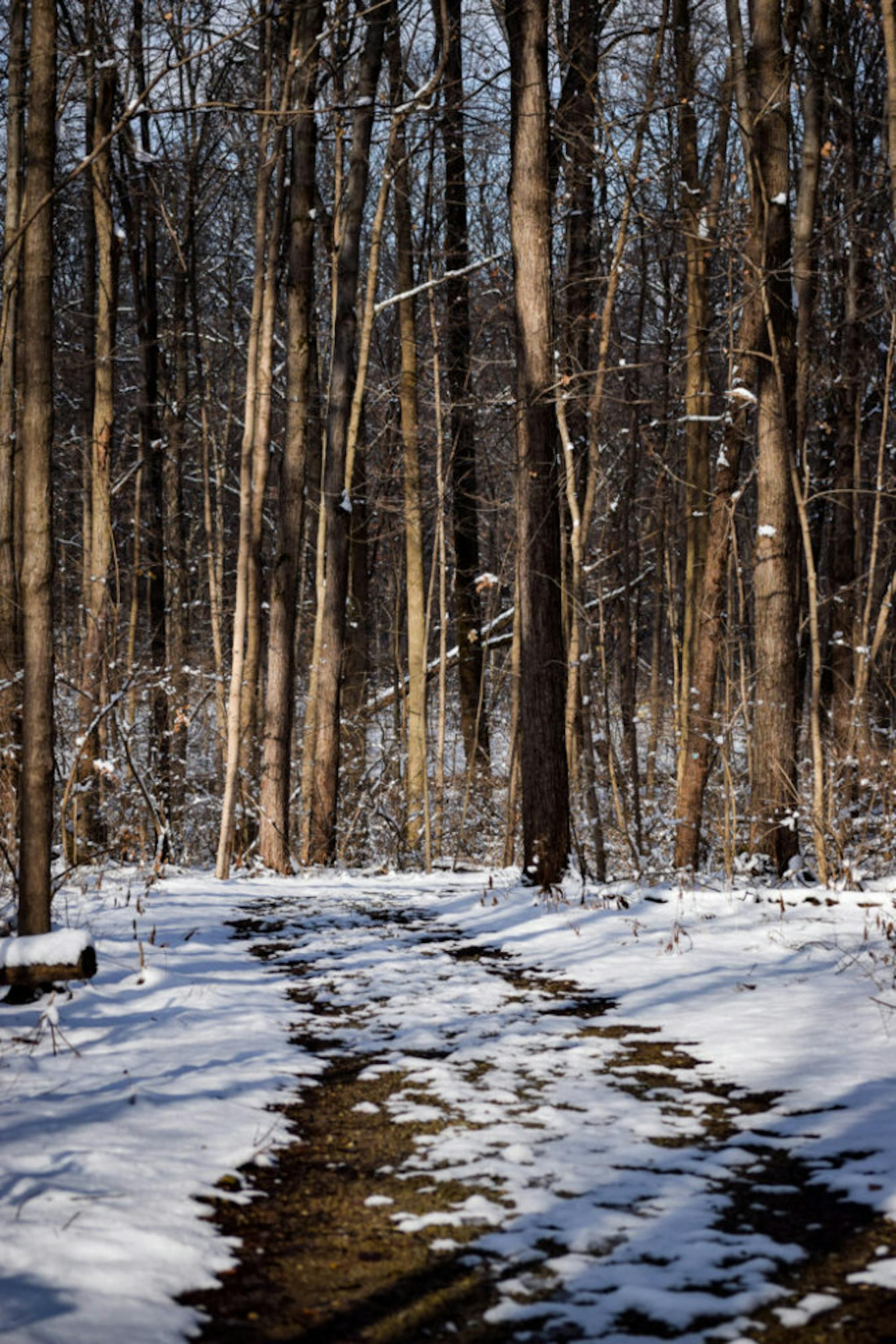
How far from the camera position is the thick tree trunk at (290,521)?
1277 cm

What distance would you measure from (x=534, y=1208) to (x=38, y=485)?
3748mm

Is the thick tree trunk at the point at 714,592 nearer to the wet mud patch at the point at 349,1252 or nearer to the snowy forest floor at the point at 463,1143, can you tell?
the snowy forest floor at the point at 463,1143

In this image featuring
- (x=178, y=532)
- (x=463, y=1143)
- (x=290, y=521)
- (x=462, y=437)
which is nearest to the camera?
(x=463, y=1143)

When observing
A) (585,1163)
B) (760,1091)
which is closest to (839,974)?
(760,1091)

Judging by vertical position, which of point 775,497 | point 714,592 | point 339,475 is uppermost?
point 339,475

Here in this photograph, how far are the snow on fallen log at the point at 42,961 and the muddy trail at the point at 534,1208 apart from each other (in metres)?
1.06

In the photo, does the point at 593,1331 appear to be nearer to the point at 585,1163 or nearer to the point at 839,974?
the point at 585,1163

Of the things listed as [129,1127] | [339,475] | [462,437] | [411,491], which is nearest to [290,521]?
[339,475]

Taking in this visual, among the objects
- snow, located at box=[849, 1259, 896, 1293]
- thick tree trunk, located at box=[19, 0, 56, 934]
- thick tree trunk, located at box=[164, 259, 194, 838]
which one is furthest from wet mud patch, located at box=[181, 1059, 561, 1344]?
thick tree trunk, located at box=[164, 259, 194, 838]

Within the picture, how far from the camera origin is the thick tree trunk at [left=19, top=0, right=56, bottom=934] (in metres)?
5.32

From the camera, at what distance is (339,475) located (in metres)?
13.2

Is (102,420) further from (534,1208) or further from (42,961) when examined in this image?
(534,1208)

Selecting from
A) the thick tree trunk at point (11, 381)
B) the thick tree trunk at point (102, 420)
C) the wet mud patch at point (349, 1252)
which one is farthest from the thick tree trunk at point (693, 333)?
the wet mud patch at point (349, 1252)

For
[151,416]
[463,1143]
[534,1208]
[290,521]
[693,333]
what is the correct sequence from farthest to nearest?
[151,416] < [290,521] < [693,333] < [463,1143] < [534,1208]
